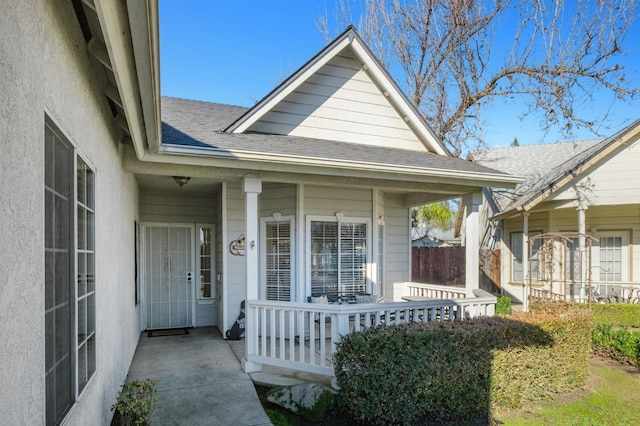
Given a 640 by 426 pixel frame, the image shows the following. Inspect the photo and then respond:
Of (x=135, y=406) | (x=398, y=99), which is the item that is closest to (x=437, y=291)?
(x=398, y=99)

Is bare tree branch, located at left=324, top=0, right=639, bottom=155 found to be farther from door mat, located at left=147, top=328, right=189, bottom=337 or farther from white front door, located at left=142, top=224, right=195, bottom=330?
door mat, located at left=147, top=328, right=189, bottom=337

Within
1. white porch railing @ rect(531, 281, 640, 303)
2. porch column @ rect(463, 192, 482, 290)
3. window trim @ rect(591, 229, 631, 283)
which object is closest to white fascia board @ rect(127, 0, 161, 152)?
porch column @ rect(463, 192, 482, 290)

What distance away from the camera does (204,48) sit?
13.7 metres

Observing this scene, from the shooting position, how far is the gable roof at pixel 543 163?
10.3 meters

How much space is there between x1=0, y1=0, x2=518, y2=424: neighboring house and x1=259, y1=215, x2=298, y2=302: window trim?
0.07 ft

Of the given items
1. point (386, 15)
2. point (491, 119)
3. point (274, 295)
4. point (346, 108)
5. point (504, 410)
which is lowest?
point (504, 410)

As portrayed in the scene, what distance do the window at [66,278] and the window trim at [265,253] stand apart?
4.50m

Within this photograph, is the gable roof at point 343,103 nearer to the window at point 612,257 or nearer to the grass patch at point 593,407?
the grass patch at point 593,407

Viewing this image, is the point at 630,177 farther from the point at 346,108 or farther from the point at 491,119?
the point at 346,108

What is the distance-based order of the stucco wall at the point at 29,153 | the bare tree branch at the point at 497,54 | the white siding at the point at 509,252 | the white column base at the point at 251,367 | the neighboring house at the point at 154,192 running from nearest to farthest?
the stucco wall at the point at 29,153, the neighboring house at the point at 154,192, the white column base at the point at 251,367, the bare tree branch at the point at 497,54, the white siding at the point at 509,252

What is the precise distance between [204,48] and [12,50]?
43.6 ft

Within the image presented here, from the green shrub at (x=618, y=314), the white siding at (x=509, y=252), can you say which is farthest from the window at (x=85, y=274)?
the white siding at (x=509, y=252)

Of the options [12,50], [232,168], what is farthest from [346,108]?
[12,50]

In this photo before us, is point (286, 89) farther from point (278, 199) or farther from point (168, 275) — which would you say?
point (168, 275)
